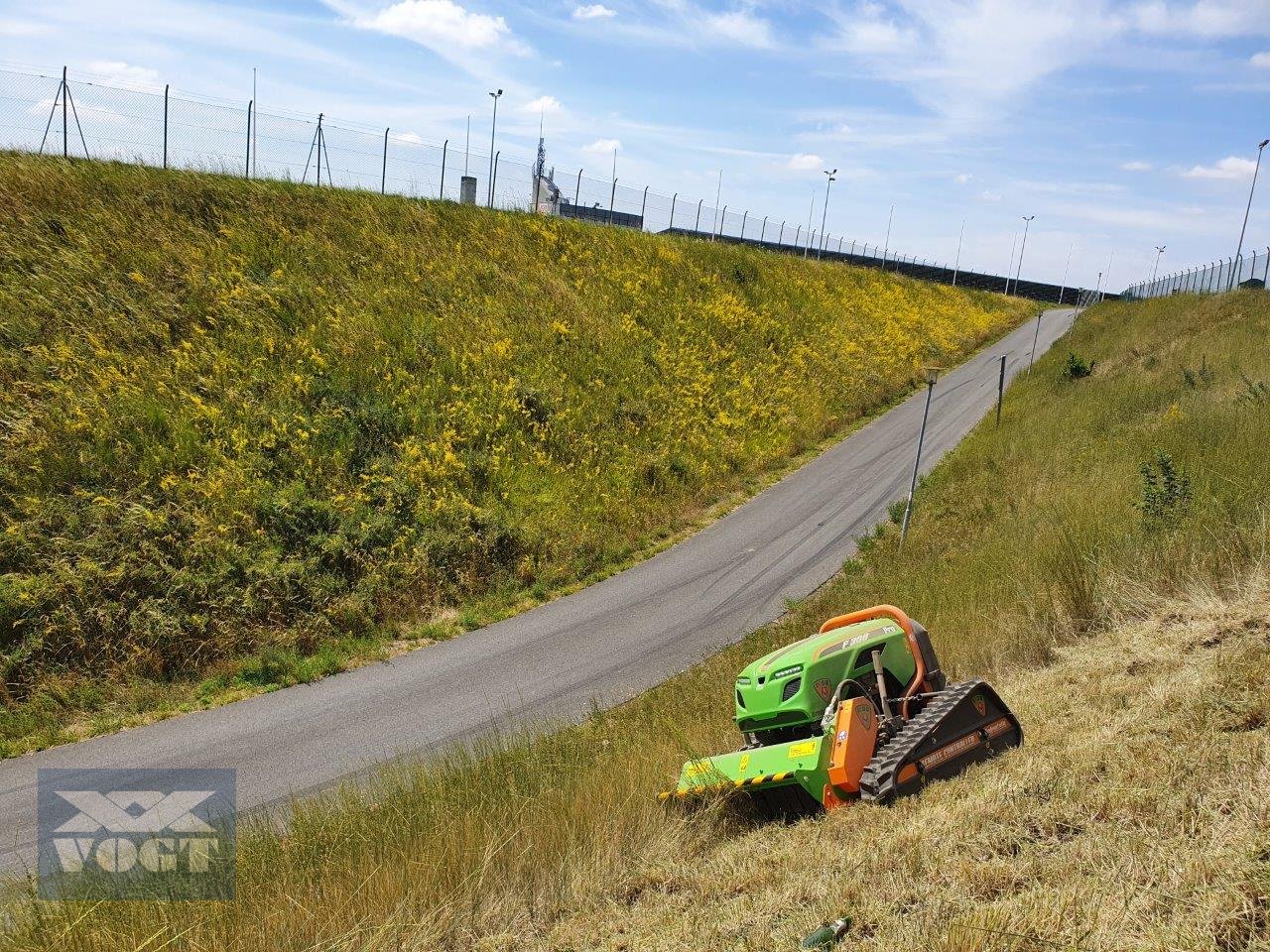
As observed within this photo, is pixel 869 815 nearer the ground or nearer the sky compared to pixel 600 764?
nearer the sky

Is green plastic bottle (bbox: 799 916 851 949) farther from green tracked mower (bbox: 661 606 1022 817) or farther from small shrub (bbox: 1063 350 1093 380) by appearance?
small shrub (bbox: 1063 350 1093 380)

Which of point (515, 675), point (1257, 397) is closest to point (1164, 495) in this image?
point (1257, 397)

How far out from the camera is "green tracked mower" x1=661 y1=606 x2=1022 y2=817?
17.9ft

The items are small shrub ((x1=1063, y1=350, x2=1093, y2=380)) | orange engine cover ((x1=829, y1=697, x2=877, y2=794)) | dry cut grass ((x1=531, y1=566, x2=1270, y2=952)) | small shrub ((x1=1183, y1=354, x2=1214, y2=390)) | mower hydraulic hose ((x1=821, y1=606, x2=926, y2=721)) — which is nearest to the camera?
dry cut grass ((x1=531, y1=566, x2=1270, y2=952))

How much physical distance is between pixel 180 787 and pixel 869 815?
8267 millimetres

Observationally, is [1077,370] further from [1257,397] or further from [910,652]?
[910,652]

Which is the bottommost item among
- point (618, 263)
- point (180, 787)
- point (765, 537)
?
point (180, 787)

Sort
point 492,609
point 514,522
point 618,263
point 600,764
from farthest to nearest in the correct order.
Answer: point 618,263 → point 514,522 → point 492,609 → point 600,764

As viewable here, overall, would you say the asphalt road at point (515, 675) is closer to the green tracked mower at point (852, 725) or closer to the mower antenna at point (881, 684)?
the green tracked mower at point (852, 725)

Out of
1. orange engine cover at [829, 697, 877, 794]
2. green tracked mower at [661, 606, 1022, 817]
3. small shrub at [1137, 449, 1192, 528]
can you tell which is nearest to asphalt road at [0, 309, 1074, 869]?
green tracked mower at [661, 606, 1022, 817]

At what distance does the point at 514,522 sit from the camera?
17.7 metres

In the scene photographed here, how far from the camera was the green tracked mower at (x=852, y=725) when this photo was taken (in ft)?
17.9

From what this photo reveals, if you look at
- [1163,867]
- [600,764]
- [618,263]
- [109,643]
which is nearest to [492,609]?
[109,643]

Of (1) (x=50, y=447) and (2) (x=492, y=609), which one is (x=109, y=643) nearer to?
(1) (x=50, y=447)
